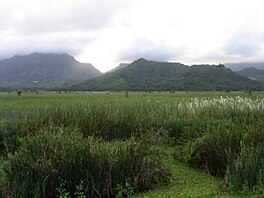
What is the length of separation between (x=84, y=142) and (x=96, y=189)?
1.11 metres

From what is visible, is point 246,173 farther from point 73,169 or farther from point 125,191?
point 73,169

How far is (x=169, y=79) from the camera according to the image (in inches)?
6417

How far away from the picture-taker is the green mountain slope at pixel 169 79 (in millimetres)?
137375

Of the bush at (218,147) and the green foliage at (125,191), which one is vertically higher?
the bush at (218,147)

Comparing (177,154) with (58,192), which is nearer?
(58,192)

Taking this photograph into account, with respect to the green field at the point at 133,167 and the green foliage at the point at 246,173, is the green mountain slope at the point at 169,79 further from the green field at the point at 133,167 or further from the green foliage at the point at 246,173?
the green foliage at the point at 246,173

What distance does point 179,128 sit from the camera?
13461mm

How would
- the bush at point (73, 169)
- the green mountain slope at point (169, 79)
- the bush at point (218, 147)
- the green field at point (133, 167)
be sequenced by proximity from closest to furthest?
1. the green field at point (133, 167)
2. the bush at point (73, 169)
3. the bush at point (218, 147)
4. the green mountain slope at point (169, 79)

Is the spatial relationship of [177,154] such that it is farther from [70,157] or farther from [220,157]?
[70,157]

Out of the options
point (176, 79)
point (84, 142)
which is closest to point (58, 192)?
point (84, 142)

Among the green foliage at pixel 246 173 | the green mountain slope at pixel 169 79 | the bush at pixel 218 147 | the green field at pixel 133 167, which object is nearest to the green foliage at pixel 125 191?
the green field at pixel 133 167

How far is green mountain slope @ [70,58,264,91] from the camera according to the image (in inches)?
5408

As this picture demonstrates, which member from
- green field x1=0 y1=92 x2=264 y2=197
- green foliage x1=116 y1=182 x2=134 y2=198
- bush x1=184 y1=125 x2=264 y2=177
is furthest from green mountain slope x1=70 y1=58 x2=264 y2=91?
green foliage x1=116 y1=182 x2=134 y2=198

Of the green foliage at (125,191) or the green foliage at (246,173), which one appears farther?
the green foliage at (246,173)
